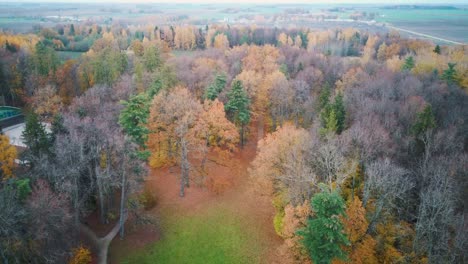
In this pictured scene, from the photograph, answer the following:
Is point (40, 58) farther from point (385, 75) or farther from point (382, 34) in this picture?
point (382, 34)

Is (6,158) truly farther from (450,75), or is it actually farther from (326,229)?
(450,75)

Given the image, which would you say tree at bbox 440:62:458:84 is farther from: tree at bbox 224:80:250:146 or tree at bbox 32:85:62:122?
tree at bbox 32:85:62:122

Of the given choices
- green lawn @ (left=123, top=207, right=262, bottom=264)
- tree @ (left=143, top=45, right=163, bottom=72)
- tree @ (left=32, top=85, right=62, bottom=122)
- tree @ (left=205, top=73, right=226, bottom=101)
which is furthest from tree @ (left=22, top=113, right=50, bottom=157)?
tree @ (left=143, top=45, right=163, bottom=72)

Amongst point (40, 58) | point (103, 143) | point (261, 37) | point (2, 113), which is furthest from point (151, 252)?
point (261, 37)

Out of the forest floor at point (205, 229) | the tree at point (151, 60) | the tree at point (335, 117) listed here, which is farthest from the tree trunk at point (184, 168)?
the tree at point (151, 60)

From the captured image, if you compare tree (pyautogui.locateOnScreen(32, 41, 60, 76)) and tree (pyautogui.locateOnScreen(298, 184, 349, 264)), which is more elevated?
tree (pyautogui.locateOnScreen(32, 41, 60, 76))

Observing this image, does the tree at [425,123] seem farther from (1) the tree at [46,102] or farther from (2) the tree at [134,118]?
(1) the tree at [46,102]
